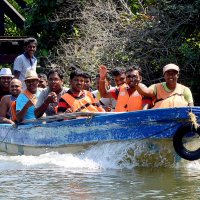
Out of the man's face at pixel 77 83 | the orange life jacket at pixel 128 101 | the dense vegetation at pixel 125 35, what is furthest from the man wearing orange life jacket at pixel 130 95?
the dense vegetation at pixel 125 35

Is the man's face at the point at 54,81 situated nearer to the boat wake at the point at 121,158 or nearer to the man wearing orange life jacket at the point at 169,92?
the boat wake at the point at 121,158

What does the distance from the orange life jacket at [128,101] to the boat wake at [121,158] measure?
797 millimetres

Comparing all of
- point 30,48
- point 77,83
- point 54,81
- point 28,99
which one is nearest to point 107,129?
point 77,83

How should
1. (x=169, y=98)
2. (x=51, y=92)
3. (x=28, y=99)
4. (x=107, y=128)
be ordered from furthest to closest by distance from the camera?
(x=28, y=99) < (x=51, y=92) < (x=169, y=98) < (x=107, y=128)

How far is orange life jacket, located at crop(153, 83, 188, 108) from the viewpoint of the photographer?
9859mm

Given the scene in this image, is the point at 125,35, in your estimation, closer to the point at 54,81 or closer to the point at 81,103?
the point at 54,81

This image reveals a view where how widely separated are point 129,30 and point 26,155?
5.67 meters

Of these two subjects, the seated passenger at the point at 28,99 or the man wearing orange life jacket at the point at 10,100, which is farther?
the man wearing orange life jacket at the point at 10,100

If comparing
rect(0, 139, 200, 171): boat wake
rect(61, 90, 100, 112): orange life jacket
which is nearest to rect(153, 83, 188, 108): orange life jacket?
rect(0, 139, 200, 171): boat wake

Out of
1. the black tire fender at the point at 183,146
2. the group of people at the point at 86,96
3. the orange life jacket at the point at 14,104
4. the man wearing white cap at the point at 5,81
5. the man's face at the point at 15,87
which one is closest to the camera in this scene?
the black tire fender at the point at 183,146

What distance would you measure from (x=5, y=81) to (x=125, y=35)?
419 cm

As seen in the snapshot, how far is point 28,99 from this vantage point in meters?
11.3

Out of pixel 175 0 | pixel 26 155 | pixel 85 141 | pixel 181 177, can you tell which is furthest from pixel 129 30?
pixel 181 177

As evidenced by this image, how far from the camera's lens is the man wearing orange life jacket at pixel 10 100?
12273 mm
